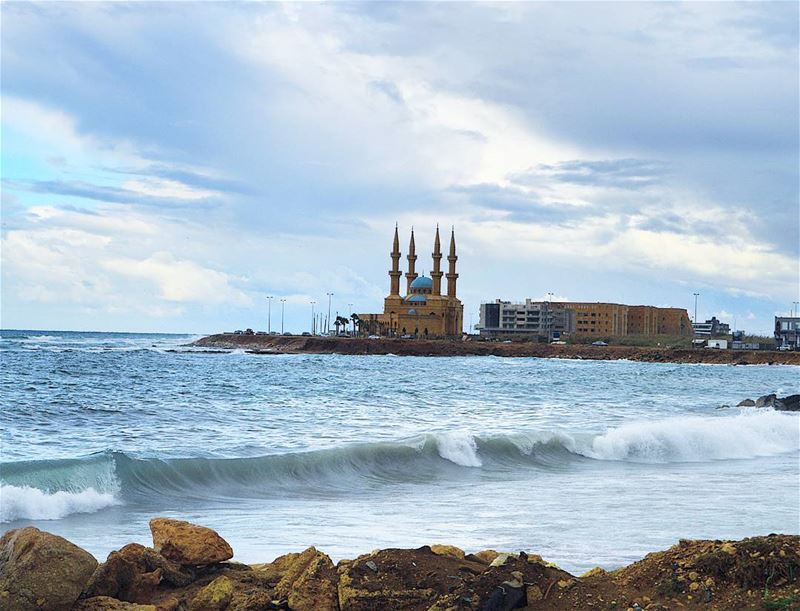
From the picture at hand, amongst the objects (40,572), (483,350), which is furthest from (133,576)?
(483,350)

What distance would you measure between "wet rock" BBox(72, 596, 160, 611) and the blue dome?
141 meters

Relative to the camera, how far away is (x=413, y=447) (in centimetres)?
2011

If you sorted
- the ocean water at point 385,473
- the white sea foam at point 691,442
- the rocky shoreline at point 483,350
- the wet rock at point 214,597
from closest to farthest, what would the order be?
the wet rock at point 214,597, the ocean water at point 385,473, the white sea foam at point 691,442, the rocky shoreline at point 483,350

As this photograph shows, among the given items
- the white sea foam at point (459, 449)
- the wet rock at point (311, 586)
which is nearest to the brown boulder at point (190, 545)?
the wet rock at point (311, 586)

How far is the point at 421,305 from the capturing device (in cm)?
14338

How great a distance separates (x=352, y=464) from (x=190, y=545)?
10.5 metres

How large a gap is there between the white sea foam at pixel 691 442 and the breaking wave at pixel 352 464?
0.09 feet

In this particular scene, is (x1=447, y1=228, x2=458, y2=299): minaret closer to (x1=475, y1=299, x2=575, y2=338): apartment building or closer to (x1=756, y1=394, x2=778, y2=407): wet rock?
(x1=475, y1=299, x2=575, y2=338): apartment building

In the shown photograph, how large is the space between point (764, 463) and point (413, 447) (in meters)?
8.18

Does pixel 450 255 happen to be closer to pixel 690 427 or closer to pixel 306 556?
pixel 690 427

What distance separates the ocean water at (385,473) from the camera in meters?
11.9

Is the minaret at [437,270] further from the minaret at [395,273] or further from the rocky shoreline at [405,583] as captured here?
the rocky shoreline at [405,583]

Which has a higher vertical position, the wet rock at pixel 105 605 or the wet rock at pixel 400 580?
the wet rock at pixel 400 580

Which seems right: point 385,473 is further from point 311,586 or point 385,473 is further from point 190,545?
point 311,586
